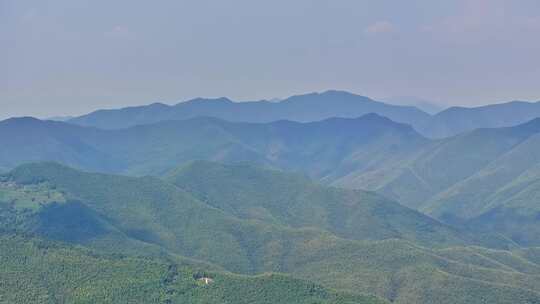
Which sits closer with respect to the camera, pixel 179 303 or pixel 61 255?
pixel 179 303

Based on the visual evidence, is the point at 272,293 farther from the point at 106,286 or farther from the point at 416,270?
the point at 416,270

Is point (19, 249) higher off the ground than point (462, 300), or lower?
higher

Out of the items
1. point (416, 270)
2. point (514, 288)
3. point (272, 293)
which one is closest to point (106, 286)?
point (272, 293)

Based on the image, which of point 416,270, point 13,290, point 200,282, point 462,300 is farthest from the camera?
point 416,270

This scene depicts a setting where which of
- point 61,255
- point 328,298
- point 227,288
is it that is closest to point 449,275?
point 328,298

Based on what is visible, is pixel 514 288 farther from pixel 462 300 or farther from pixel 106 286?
pixel 106 286

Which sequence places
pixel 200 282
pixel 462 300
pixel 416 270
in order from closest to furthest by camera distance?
1. pixel 200 282
2. pixel 462 300
3. pixel 416 270
